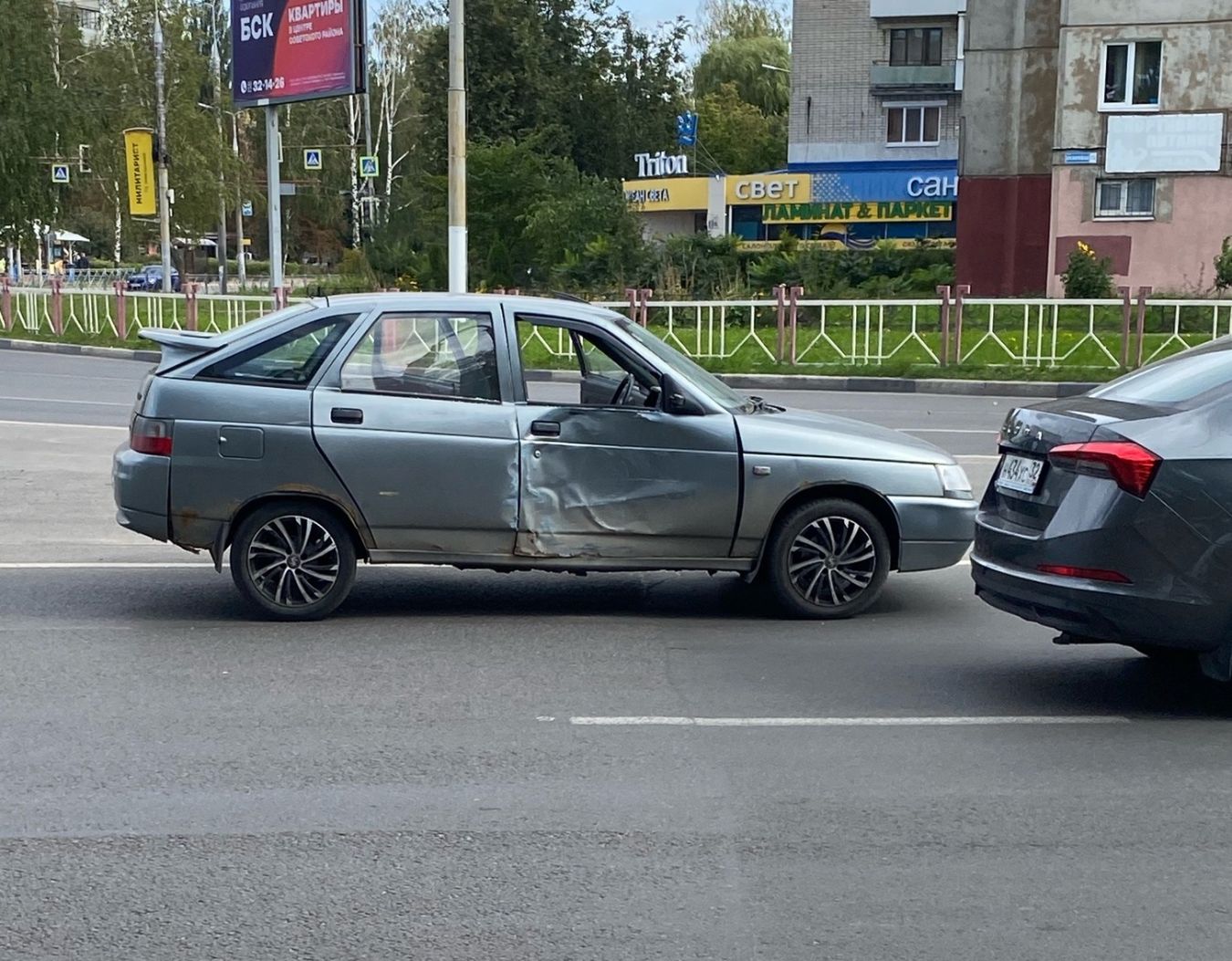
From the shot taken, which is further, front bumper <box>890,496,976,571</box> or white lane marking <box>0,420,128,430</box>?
white lane marking <box>0,420,128,430</box>

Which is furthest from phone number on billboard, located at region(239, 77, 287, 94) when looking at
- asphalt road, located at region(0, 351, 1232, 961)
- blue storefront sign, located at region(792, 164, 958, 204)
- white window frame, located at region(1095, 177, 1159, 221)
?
blue storefront sign, located at region(792, 164, 958, 204)

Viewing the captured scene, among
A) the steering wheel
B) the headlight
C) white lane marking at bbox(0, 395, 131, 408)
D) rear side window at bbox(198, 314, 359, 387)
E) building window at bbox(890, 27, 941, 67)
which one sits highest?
building window at bbox(890, 27, 941, 67)

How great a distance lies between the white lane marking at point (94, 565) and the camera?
8.97m

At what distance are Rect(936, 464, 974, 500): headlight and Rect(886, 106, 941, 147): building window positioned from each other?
51.6 m

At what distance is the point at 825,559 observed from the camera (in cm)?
781

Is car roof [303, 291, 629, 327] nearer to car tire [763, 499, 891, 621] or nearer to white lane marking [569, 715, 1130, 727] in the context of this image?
car tire [763, 499, 891, 621]

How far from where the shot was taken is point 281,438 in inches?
296

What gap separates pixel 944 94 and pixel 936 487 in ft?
170

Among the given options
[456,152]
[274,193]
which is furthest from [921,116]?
[456,152]

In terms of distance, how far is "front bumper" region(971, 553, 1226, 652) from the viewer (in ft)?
19.7

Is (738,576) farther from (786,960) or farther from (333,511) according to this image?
(786,960)

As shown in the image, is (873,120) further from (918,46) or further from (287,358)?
(287,358)

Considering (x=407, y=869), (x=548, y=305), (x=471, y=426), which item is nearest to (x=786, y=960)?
(x=407, y=869)

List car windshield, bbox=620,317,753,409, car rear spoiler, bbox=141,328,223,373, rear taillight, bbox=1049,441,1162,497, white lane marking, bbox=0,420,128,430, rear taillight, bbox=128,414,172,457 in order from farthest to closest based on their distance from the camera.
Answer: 1. white lane marking, bbox=0,420,128,430
2. car windshield, bbox=620,317,753,409
3. car rear spoiler, bbox=141,328,223,373
4. rear taillight, bbox=128,414,172,457
5. rear taillight, bbox=1049,441,1162,497
